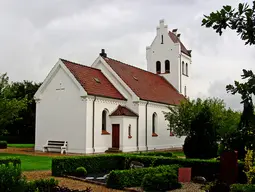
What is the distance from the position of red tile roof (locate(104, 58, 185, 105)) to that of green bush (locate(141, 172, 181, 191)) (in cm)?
1892

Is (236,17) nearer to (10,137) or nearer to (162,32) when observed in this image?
(162,32)

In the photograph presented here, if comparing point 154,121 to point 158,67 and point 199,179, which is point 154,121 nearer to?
point 158,67

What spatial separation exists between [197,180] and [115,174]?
408 cm

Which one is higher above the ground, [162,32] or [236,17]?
→ [162,32]

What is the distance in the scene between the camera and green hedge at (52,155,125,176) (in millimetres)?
15617

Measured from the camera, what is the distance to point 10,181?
24.9ft

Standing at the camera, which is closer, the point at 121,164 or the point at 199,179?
the point at 199,179

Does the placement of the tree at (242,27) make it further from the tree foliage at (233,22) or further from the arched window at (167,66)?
the arched window at (167,66)

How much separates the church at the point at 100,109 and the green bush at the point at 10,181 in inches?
760

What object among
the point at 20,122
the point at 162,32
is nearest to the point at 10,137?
the point at 20,122

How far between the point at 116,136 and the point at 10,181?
2250cm

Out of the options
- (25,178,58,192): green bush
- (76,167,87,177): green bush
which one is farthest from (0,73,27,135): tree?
(25,178,58,192): green bush

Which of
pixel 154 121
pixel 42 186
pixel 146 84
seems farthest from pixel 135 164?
pixel 146 84

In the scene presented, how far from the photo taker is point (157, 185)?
12625 mm
